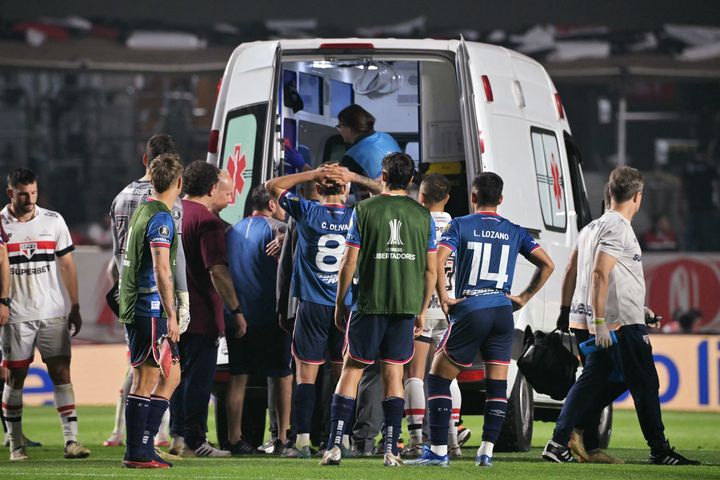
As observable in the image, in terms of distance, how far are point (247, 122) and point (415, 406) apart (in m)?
2.25

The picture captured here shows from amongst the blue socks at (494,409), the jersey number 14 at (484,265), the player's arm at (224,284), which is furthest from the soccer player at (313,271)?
the blue socks at (494,409)

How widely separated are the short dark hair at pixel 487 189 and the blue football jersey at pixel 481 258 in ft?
0.28

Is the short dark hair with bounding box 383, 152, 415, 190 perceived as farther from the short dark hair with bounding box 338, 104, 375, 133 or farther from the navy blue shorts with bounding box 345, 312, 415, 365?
the short dark hair with bounding box 338, 104, 375, 133

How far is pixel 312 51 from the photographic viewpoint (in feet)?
29.5

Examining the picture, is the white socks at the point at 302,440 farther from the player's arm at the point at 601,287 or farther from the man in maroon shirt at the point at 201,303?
the player's arm at the point at 601,287

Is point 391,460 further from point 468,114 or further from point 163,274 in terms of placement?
point 468,114

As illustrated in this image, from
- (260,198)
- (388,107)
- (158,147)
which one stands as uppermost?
(388,107)

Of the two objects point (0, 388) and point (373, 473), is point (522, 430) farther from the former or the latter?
point (0, 388)

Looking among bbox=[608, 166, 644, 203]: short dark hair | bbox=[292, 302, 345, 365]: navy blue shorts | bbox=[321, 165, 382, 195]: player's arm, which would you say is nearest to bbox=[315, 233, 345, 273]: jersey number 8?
bbox=[292, 302, 345, 365]: navy blue shorts

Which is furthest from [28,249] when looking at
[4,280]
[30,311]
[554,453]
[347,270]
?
[554,453]

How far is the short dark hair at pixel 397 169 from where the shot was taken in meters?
7.32

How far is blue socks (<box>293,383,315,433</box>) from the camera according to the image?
785 centimetres

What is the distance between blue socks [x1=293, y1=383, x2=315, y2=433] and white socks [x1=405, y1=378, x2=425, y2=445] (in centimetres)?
63

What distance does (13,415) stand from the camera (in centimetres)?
849
